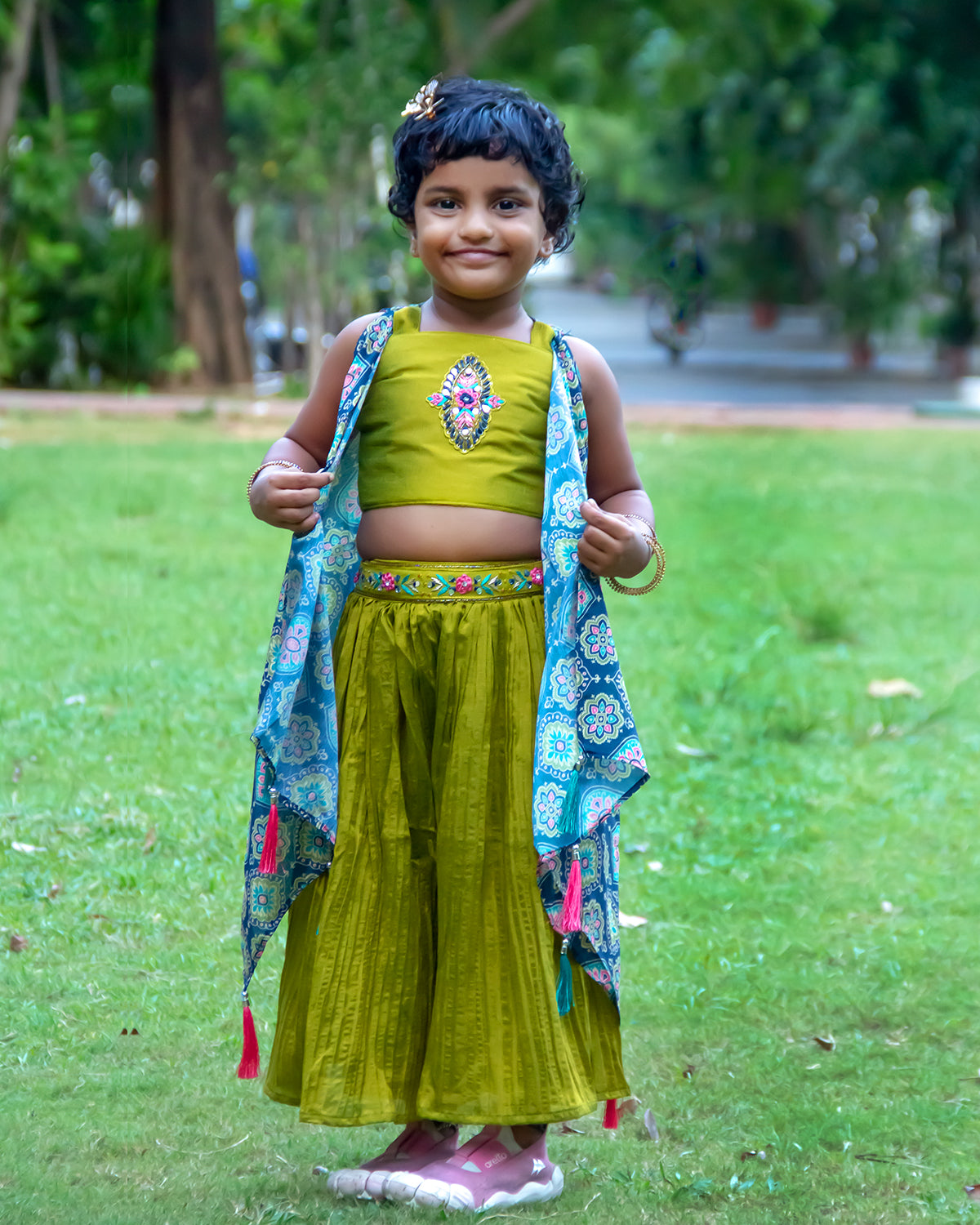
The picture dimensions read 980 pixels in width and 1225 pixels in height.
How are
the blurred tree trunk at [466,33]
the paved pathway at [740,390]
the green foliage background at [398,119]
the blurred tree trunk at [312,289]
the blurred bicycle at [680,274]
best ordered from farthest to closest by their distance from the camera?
the blurred tree trunk at [466,33] < the green foliage background at [398,119] < the blurred tree trunk at [312,289] < the paved pathway at [740,390] < the blurred bicycle at [680,274]

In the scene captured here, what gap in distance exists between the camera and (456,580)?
8.65 ft

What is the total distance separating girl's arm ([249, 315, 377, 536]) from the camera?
2535mm

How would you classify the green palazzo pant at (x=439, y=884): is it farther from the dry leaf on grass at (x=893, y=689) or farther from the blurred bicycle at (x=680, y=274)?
the dry leaf on grass at (x=893, y=689)

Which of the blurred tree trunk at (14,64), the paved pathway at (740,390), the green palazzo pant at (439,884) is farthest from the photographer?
the blurred tree trunk at (14,64)

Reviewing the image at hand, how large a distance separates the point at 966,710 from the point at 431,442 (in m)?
3.66

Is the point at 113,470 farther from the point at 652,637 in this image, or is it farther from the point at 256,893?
the point at 256,893

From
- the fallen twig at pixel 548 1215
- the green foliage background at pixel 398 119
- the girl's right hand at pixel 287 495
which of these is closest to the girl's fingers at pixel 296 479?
the girl's right hand at pixel 287 495

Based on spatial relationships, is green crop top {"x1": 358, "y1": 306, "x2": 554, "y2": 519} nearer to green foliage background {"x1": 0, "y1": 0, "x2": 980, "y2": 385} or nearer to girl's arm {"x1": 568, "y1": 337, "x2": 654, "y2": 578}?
girl's arm {"x1": 568, "y1": 337, "x2": 654, "y2": 578}

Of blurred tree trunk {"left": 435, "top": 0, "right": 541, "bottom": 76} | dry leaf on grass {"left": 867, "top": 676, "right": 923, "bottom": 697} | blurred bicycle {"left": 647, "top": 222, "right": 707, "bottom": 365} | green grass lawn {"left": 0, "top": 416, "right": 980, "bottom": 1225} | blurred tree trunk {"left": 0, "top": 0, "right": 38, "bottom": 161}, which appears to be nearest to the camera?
green grass lawn {"left": 0, "top": 416, "right": 980, "bottom": 1225}

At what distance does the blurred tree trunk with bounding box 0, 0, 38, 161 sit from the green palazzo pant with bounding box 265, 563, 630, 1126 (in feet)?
41.8

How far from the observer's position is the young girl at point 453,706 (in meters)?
2.59

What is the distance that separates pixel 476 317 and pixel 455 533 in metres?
0.33

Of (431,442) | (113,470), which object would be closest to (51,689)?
(431,442)

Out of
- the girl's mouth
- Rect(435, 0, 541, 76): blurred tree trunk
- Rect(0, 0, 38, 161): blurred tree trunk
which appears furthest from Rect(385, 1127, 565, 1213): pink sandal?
Rect(435, 0, 541, 76): blurred tree trunk
